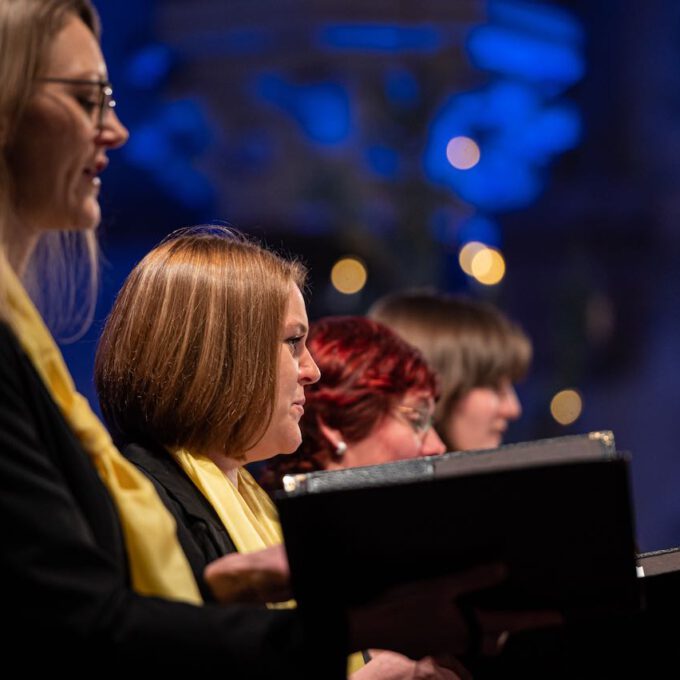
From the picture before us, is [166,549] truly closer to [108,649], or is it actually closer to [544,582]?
[108,649]

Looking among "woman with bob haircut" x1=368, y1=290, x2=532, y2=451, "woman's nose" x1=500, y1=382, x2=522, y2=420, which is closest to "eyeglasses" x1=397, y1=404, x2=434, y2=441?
"woman with bob haircut" x1=368, y1=290, x2=532, y2=451

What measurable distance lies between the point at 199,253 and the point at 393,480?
79cm

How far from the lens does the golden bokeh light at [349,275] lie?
5768 millimetres

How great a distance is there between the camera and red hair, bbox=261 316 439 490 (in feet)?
8.78

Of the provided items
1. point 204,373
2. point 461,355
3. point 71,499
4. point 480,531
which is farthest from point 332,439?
point 71,499

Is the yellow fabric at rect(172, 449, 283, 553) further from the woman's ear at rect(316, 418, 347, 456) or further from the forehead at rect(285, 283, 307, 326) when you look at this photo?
the woman's ear at rect(316, 418, 347, 456)

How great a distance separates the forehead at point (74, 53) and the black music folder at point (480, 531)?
601 mm

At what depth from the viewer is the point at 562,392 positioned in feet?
20.7

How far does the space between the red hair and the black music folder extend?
1.18 meters

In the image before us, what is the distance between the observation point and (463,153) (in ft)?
21.1

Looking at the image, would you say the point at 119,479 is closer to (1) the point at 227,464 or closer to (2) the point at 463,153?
(1) the point at 227,464

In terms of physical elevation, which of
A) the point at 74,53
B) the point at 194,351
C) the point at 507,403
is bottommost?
the point at 507,403

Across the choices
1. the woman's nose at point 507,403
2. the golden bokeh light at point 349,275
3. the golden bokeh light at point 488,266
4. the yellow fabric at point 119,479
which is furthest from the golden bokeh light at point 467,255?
the yellow fabric at point 119,479

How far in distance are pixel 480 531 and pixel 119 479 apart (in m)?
0.48
